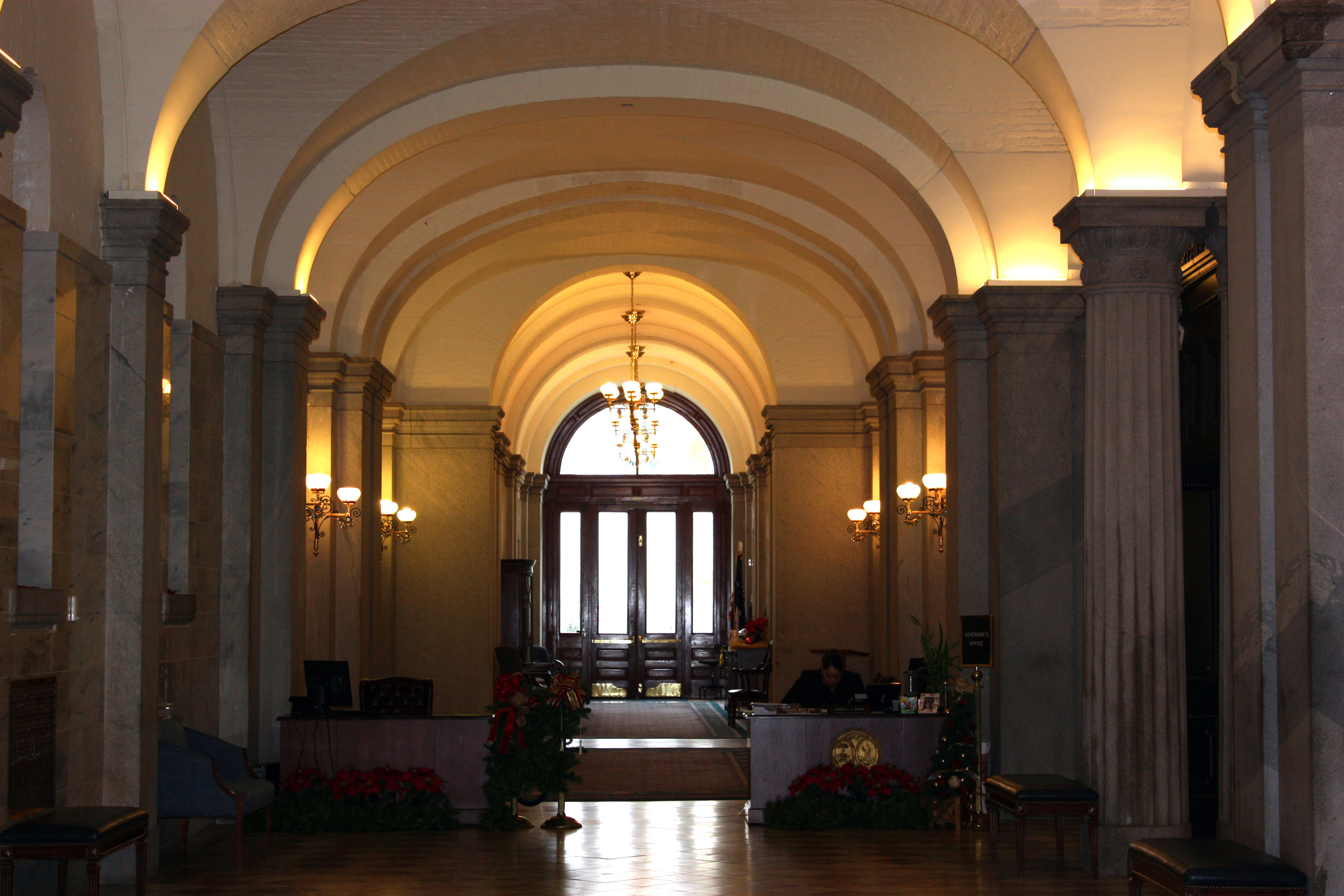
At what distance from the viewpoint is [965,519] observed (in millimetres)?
11438

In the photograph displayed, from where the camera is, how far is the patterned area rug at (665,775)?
12.7m

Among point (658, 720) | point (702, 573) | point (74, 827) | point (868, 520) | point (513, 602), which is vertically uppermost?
point (868, 520)

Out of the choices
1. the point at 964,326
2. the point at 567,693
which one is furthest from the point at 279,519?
the point at 964,326

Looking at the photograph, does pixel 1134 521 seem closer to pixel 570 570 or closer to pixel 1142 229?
pixel 1142 229

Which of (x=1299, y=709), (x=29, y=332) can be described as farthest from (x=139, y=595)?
(x=1299, y=709)

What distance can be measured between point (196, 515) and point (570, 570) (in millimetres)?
18035

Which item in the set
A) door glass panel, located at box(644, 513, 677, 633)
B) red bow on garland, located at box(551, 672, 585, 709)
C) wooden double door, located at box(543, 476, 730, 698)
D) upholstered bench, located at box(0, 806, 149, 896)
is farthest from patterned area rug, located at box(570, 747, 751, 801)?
door glass panel, located at box(644, 513, 677, 633)

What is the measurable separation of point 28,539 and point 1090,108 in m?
6.19

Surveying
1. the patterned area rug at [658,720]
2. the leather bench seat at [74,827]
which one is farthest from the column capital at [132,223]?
the patterned area rug at [658,720]

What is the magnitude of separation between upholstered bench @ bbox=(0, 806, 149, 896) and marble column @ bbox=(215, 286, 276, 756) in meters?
4.16

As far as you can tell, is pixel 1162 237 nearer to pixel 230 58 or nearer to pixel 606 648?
pixel 230 58

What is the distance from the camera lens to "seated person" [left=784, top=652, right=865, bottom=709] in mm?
12281

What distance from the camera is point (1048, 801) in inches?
314

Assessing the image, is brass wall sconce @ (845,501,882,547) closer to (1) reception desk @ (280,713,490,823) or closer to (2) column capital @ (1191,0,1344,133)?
(1) reception desk @ (280,713,490,823)
